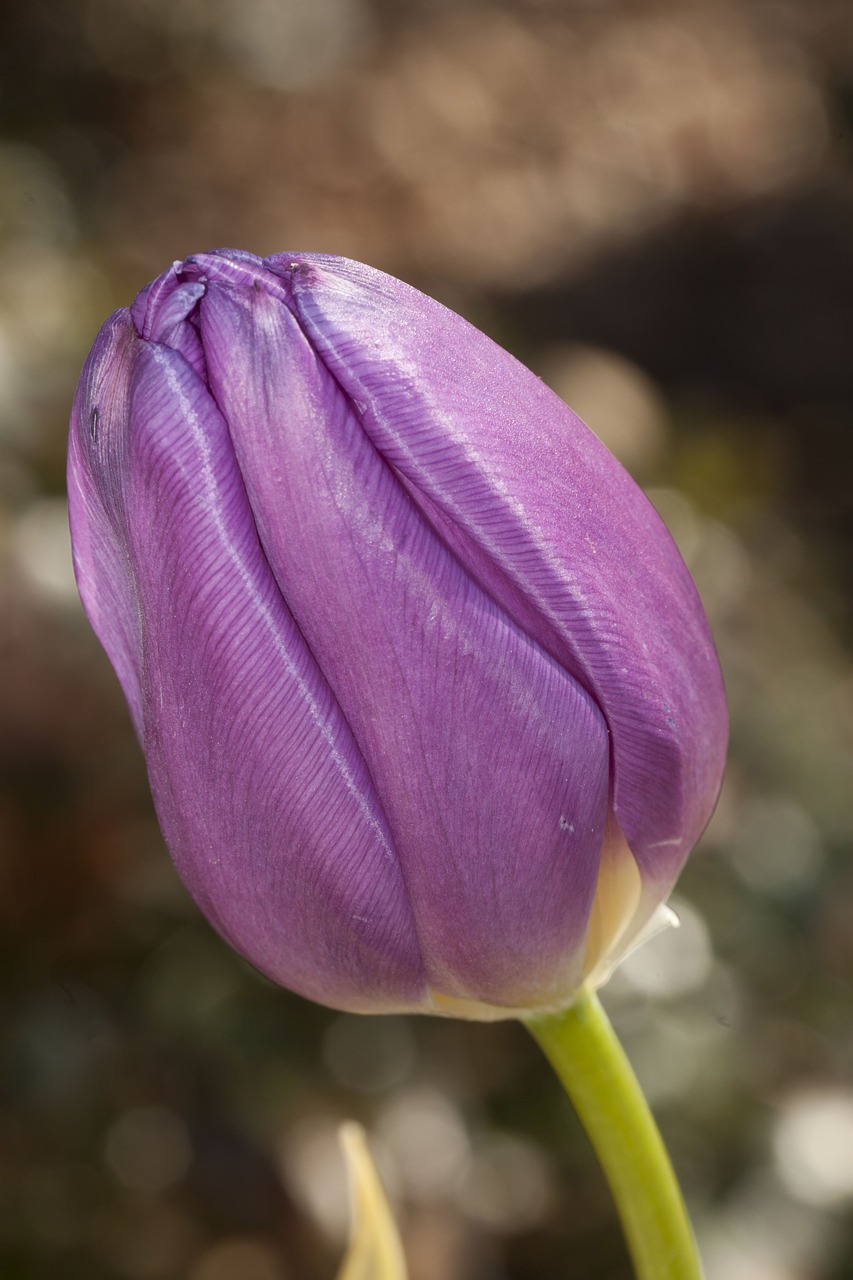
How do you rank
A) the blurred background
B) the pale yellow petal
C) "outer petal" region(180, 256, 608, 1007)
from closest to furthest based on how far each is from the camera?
"outer petal" region(180, 256, 608, 1007) → the pale yellow petal → the blurred background

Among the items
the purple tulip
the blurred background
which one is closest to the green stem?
the purple tulip

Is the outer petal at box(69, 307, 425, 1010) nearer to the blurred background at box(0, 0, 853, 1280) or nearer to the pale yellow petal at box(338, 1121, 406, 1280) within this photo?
the pale yellow petal at box(338, 1121, 406, 1280)

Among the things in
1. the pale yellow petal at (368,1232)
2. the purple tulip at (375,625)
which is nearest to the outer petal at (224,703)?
the purple tulip at (375,625)

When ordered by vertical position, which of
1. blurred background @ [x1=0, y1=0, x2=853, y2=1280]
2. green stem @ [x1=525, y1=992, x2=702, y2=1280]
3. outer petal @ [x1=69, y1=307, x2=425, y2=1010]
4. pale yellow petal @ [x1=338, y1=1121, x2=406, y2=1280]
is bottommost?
blurred background @ [x1=0, y1=0, x2=853, y2=1280]

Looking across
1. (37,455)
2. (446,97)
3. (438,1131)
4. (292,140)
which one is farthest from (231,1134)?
(446,97)

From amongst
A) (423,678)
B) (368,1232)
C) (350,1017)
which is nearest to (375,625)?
(423,678)

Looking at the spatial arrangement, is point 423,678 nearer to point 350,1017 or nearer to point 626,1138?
point 626,1138

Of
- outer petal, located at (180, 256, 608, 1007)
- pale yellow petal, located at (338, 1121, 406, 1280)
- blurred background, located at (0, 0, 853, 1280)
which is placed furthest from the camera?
blurred background, located at (0, 0, 853, 1280)
